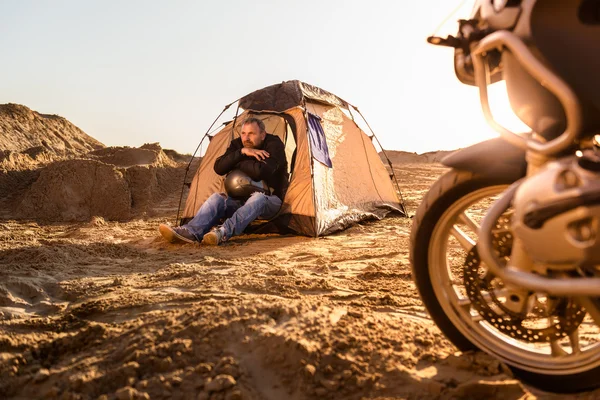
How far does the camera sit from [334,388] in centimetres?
153

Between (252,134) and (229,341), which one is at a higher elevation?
(252,134)

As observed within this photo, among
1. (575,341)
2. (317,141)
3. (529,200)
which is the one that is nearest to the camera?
(529,200)

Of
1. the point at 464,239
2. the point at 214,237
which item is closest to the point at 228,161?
the point at 214,237

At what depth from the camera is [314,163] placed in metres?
5.80

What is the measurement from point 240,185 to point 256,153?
0.40 meters

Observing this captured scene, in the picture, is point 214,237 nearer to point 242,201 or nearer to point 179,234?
point 179,234

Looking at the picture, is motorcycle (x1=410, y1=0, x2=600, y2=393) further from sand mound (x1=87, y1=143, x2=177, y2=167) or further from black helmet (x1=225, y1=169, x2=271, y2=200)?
sand mound (x1=87, y1=143, x2=177, y2=167)

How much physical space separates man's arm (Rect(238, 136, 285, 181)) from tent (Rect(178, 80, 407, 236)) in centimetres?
48

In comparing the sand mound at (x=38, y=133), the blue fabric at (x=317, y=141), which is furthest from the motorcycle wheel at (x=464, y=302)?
the sand mound at (x=38, y=133)

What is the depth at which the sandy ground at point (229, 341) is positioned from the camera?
60.9 inches

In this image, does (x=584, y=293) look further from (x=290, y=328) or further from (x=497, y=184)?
(x=290, y=328)

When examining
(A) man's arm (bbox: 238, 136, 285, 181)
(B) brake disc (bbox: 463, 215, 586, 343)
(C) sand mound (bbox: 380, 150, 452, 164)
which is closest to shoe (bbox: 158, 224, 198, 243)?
(A) man's arm (bbox: 238, 136, 285, 181)

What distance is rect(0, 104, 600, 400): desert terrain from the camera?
5.10ft

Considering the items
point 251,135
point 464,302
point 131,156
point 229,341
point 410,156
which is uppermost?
point 410,156
